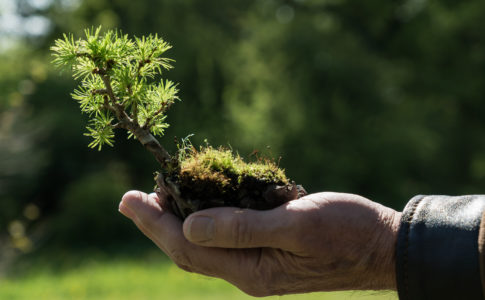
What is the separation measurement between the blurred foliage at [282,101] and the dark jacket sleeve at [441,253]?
31.8 feet

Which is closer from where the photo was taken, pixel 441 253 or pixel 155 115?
pixel 441 253

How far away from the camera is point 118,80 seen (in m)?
2.61

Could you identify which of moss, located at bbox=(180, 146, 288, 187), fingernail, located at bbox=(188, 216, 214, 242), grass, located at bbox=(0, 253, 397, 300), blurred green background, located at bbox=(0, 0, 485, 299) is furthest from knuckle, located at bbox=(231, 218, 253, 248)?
blurred green background, located at bbox=(0, 0, 485, 299)

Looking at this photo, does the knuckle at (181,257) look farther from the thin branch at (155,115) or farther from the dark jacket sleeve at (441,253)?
the dark jacket sleeve at (441,253)

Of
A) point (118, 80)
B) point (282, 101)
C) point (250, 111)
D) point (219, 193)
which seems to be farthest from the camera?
point (282, 101)

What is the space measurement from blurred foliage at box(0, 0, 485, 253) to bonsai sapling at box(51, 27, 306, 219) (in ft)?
30.1

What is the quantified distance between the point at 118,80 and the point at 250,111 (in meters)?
13.7

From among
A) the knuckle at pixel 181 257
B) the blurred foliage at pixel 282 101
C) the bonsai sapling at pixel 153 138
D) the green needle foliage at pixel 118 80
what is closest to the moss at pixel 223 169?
the bonsai sapling at pixel 153 138

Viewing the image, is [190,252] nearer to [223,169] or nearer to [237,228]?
[237,228]

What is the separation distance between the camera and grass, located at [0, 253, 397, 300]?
329 inches

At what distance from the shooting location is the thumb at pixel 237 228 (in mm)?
2301

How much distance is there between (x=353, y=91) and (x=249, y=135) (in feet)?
18.0

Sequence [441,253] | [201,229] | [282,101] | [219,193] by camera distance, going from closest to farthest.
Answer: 1. [441,253]
2. [201,229]
3. [219,193]
4. [282,101]

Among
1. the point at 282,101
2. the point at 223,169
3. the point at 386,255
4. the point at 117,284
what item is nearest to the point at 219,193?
the point at 223,169
